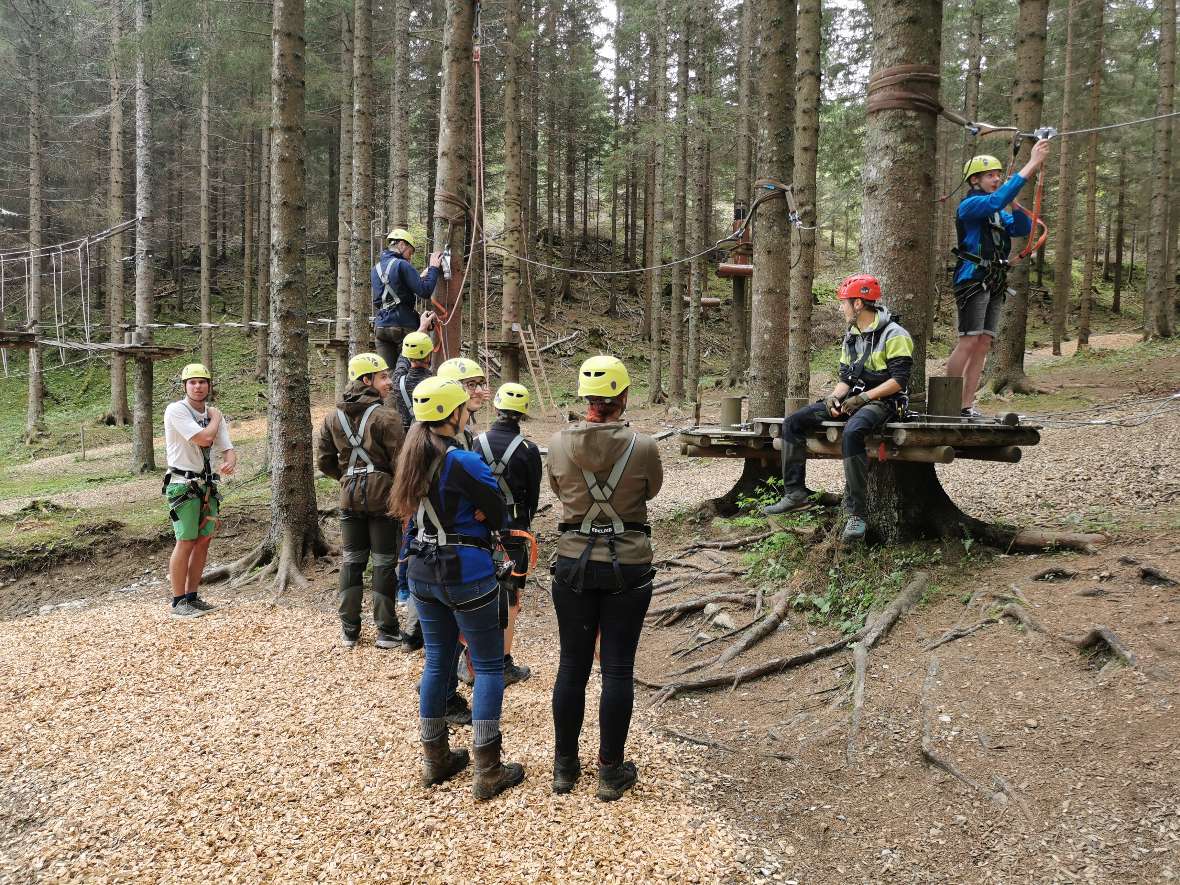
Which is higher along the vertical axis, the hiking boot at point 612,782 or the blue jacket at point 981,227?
the blue jacket at point 981,227

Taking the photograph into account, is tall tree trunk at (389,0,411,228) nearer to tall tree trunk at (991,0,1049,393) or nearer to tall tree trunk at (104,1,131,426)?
tall tree trunk at (104,1,131,426)

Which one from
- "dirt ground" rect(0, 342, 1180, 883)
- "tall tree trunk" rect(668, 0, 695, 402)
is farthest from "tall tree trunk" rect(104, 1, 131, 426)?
"dirt ground" rect(0, 342, 1180, 883)

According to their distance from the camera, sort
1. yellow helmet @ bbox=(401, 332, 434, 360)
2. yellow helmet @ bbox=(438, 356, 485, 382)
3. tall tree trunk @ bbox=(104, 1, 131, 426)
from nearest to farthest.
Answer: yellow helmet @ bbox=(438, 356, 485, 382) < yellow helmet @ bbox=(401, 332, 434, 360) < tall tree trunk @ bbox=(104, 1, 131, 426)

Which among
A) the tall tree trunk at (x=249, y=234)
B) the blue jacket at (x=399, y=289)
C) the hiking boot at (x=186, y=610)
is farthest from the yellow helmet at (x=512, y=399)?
the tall tree trunk at (x=249, y=234)

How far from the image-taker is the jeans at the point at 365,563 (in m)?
5.59

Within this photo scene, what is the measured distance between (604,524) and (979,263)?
3932 millimetres

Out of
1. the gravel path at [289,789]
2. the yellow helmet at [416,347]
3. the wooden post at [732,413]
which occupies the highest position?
the yellow helmet at [416,347]

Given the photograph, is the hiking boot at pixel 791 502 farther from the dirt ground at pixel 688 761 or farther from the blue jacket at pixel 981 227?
the blue jacket at pixel 981 227

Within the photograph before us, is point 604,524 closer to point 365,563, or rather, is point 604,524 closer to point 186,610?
point 365,563

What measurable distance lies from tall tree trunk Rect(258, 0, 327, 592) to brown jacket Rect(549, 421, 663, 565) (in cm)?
492

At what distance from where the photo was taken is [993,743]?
3.46 meters

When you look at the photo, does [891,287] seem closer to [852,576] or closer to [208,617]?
[852,576]

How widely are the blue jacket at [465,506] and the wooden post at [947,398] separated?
334 cm

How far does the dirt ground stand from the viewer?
3.04 m
